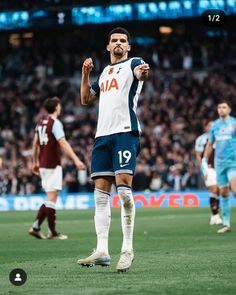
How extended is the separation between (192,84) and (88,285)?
27518mm

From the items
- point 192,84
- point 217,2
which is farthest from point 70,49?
point 217,2

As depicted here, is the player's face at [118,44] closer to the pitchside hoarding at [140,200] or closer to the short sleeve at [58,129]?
the short sleeve at [58,129]

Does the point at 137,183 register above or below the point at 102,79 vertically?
below

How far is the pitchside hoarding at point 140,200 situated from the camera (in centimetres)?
2872

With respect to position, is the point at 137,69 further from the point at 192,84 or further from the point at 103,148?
the point at 192,84

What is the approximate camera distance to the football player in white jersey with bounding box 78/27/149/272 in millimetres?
9539

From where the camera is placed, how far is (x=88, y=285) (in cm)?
802

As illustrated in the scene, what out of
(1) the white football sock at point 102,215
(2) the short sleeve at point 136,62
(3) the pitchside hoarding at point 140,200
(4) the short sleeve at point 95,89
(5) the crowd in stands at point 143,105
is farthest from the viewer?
(5) the crowd in stands at point 143,105

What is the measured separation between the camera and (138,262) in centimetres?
1024

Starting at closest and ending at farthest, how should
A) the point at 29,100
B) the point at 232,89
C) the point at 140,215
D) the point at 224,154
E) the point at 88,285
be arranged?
the point at 88,285 → the point at 224,154 → the point at 140,215 → the point at 232,89 → the point at 29,100

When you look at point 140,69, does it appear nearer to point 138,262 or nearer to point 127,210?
point 127,210

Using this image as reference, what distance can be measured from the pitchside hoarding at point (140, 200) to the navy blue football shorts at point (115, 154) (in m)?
19.0

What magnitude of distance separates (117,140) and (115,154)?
15 centimetres

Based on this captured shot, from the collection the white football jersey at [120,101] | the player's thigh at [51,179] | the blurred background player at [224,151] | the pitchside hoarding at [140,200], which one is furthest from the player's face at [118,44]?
the pitchside hoarding at [140,200]
